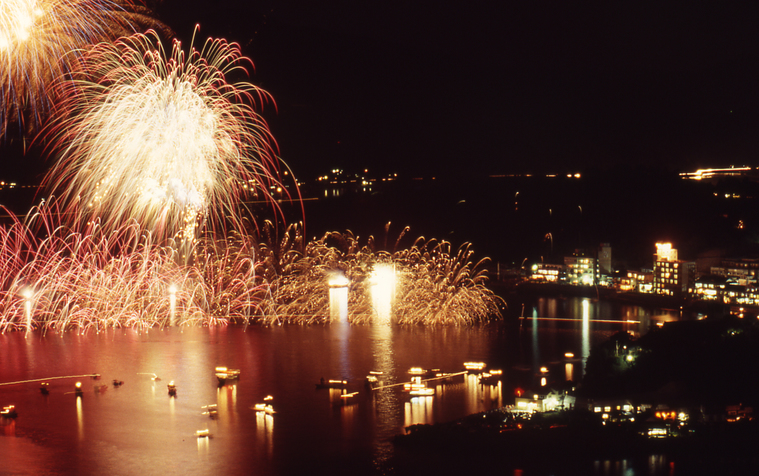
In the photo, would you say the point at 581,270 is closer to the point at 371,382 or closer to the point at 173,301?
the point at 173,301

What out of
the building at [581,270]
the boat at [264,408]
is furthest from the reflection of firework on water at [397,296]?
the building at [581,270]

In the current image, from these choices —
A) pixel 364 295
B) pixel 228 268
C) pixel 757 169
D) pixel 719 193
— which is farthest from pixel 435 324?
pixel 757 169

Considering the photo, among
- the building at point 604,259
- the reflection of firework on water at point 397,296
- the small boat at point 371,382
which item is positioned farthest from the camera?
the building at point 604,259

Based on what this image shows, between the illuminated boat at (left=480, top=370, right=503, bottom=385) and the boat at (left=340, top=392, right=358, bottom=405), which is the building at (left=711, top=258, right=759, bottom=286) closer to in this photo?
the illuminated boat at (left=480, top=370, right=503, bottom=385)

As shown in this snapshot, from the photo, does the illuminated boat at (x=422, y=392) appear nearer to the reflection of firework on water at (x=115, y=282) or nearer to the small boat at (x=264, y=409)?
the small boat at (x=264, y=409)

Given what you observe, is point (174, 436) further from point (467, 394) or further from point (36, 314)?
point (36, 314)

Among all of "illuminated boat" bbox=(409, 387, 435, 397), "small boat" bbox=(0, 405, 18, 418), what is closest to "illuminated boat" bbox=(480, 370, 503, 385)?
"illuminated boat" bbox=(409, 387, 435, 397)
